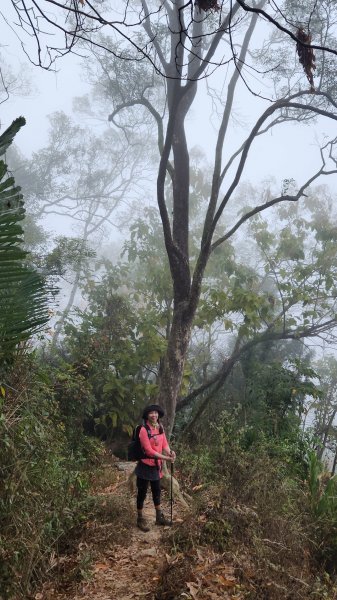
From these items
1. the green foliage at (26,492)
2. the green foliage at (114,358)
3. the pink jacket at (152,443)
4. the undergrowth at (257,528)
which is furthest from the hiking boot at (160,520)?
the green foliage at (114,358)

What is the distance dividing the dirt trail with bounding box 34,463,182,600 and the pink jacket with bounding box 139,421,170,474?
0.66m

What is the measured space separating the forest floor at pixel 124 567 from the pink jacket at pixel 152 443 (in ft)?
1.92

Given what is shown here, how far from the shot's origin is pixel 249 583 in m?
3.92

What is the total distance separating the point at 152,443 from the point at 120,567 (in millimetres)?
1265

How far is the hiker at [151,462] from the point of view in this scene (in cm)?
516

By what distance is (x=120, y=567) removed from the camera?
438 cm

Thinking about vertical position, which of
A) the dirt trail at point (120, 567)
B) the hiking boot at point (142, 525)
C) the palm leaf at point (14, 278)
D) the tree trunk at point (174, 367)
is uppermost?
the tree trunk at point (174, 367)

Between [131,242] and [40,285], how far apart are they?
31.5 feet

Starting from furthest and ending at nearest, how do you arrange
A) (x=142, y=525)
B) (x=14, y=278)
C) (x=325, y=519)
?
(x=325, y=519) → (x=142, y=525) → (x=14, y=278)

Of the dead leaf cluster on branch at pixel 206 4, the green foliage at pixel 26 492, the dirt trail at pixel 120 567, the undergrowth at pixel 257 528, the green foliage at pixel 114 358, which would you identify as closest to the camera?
the dead leaf cluster on branch at pixel 206 4

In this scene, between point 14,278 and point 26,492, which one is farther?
Result: point 26,492

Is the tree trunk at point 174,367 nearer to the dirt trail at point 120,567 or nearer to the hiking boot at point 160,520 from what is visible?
the hiking boot at point 160,520

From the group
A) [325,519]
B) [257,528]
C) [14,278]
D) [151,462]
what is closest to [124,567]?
[151,462]

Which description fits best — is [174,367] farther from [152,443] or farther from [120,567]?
[120,567]
